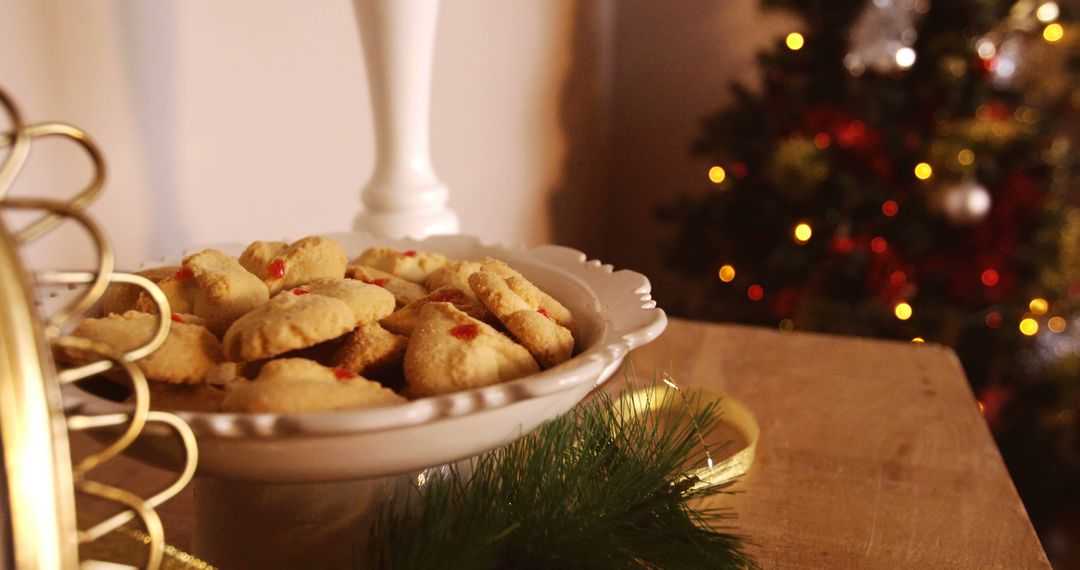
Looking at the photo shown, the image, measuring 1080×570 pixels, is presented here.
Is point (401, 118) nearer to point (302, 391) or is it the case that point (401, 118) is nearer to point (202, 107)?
point (202, 107)

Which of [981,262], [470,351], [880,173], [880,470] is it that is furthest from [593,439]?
[981,262]

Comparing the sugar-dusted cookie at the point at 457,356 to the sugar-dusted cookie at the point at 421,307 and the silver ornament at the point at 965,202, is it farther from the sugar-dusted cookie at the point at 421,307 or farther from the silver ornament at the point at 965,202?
the silver ornament at the point at 965,202

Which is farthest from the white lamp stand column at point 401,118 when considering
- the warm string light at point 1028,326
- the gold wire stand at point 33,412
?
the warm string light at point 1028,326

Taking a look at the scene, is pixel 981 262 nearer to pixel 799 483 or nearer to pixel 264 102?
pixel 799 483

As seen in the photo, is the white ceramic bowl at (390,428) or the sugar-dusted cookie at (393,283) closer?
the white ceramic bowl at (390,428)

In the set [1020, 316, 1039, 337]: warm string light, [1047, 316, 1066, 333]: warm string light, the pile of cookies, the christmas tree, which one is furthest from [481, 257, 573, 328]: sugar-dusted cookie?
[1047, 316, 1066, 333]: warm string light

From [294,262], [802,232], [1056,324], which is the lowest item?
[1056,324]


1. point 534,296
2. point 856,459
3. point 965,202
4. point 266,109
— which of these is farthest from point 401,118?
point 965,202
